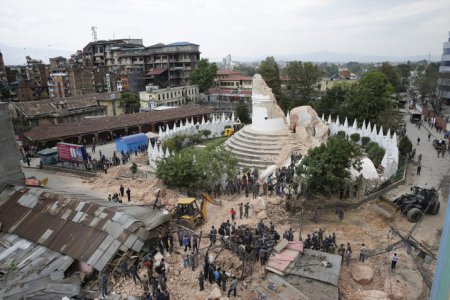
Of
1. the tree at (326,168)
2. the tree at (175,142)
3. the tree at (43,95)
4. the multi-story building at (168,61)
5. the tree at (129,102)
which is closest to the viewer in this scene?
the tree at (326,168)

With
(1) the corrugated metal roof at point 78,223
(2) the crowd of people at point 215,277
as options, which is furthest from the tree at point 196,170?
(2) the crowd of people at point 215,277

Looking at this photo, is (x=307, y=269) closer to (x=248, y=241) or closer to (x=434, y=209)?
(x=248, y=241)

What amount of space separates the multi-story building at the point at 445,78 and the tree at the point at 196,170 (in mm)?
45396

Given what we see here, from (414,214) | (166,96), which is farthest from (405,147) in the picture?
(166,96)

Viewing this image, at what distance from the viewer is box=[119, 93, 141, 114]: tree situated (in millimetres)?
53925

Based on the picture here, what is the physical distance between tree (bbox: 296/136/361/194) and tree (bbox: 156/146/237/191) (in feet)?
16.4

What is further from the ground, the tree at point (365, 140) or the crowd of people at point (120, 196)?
the tree at point (365, 140)

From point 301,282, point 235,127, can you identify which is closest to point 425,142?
point 235,127

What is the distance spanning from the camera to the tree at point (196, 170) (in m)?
21.5

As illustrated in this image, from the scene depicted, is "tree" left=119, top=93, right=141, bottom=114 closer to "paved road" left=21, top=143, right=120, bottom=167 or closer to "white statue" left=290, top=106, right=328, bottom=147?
"paved road" left=21, top=143, right=120, bottom=167

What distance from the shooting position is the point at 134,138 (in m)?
34.1

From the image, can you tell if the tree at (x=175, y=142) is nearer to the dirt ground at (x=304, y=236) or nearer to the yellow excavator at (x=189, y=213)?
the dirt ground at (x=304, y=236)

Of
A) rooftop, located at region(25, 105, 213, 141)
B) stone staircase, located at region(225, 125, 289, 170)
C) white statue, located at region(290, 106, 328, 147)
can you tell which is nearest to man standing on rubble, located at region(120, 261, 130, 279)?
stone staircase, located at region(225, 125, 289, 170)

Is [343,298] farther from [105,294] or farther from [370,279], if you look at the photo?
[105,294]
